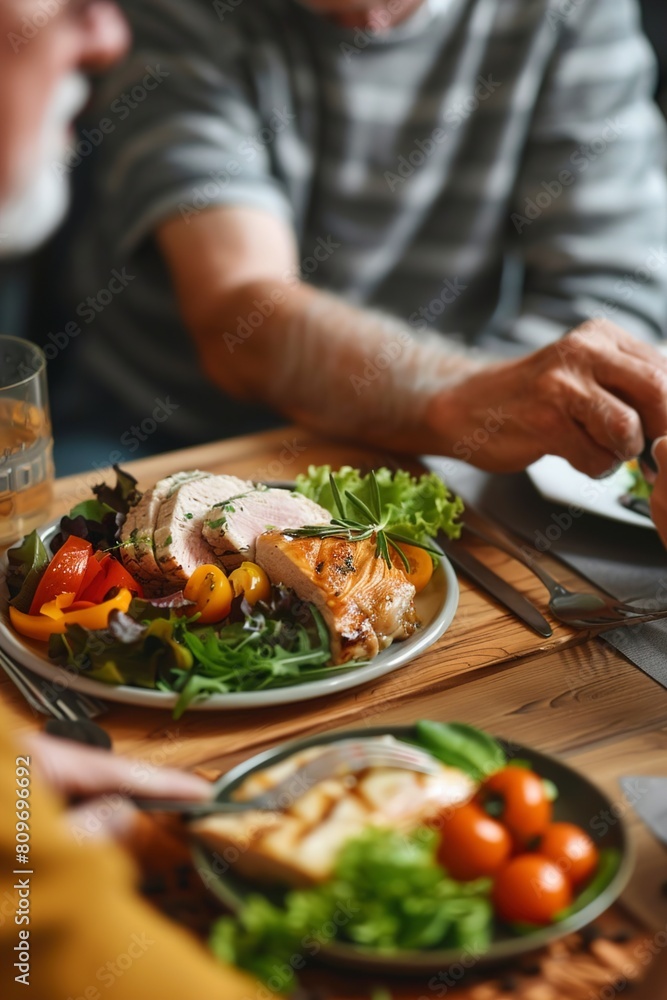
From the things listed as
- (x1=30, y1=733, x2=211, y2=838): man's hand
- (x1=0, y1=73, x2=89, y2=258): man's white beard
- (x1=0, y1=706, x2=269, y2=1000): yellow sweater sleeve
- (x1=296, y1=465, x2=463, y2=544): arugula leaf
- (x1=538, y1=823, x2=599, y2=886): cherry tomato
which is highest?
(x1=0, y1=73, x2=89, y2=258): man's white beard

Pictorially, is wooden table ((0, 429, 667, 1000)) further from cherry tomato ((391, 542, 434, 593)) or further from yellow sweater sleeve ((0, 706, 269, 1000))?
yellow sweater sleeve ((0, 706, 269, 1000))

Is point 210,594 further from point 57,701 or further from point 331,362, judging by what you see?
point 331,362

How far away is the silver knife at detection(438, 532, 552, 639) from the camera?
3.81 ft

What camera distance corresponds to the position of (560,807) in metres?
0.84

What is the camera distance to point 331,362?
1.67 meters

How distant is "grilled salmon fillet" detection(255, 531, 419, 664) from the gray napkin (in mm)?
260

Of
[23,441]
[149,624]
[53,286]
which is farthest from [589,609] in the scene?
[53,286]

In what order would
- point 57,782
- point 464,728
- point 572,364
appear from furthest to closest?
1. point 572,364
2. point 464,728
3. point 57,782

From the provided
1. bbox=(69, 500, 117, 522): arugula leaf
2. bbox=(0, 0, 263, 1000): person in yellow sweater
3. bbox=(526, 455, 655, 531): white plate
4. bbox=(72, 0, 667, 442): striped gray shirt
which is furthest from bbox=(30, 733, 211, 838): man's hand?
bbox=(72, 0, 667, 442): striped gray shirt

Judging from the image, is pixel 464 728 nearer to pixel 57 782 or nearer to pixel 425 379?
pixel 57 782

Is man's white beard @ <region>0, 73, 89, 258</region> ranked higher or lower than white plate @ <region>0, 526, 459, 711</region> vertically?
higher

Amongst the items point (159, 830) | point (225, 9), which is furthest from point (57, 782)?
point (225, 9)

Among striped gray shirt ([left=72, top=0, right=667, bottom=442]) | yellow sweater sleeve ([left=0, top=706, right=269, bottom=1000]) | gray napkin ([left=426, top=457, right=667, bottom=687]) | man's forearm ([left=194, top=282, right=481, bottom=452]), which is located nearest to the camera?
yellow sweater sleeve ([left=0, top=706, right=269, bottom=1000])

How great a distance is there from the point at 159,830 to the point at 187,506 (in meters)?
0.45
